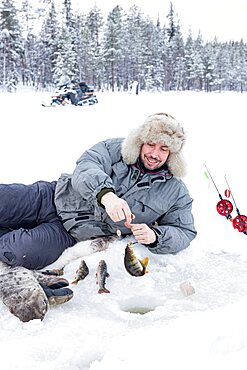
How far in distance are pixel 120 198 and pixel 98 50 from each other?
5239 cm

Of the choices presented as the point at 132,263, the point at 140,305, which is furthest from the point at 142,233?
the point at 140,305

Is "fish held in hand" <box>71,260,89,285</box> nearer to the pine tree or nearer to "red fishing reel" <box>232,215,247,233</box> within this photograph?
"red fishing reel" <box>232,215,247,233</box>

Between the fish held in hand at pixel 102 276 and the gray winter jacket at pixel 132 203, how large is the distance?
48 centimetres

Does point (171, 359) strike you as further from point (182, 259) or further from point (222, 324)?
point (182, 259)

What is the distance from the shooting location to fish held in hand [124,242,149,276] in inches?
123

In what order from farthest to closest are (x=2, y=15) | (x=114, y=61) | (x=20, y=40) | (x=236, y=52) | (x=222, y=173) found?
(x=236, y=52), (x=114, y=61), (x=20, y=40), (x=2, y=15), (x=222, y=173)

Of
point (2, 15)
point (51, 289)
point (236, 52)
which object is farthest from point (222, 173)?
point (236, 52)

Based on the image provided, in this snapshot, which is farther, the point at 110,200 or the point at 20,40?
the point at 20,40

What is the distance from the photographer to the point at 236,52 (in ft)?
271

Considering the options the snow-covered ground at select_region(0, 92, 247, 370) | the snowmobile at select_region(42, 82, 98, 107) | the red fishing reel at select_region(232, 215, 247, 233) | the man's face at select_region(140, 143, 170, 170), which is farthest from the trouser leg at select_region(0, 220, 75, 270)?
the snowmobile at select_region(42, 82, 98, 107)

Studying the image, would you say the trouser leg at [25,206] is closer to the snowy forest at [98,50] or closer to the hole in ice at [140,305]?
the hole in ice at [140,305]

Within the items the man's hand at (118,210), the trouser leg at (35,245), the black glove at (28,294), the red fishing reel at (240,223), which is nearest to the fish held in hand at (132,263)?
the man's hand at (118,210)

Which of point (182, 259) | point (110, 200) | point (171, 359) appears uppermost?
point (110, 200)

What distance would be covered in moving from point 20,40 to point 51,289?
1762 inches
